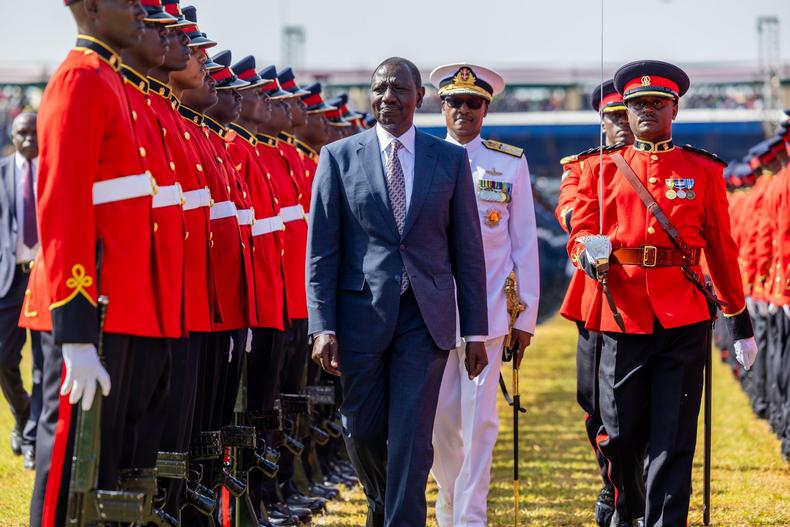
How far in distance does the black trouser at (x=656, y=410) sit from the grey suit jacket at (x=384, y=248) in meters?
1.22

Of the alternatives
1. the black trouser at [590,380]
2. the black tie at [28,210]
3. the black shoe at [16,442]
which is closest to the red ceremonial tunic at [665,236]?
the black trouser at [590,380]

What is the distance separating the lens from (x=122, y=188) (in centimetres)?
533

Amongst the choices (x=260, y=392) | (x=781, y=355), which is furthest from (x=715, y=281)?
(x=781, y=355)

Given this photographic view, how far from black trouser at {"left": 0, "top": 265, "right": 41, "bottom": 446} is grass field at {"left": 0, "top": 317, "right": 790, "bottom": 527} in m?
0.45

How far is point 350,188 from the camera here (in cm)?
623

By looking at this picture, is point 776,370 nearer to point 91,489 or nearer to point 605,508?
point 605,508

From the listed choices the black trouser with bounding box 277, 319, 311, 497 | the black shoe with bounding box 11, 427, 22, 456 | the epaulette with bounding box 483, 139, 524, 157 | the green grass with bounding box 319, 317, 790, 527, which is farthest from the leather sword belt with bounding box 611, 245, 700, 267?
the black shoe with bounding box 11, 427, 22, 456

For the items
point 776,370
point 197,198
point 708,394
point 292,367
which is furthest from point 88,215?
point 776,370

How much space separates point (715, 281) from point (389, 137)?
81.7 inches

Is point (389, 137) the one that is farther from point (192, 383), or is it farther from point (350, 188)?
point (192, 383)

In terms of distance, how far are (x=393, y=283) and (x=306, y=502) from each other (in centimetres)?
296

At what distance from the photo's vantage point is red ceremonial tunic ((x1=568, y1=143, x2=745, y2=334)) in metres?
7.11

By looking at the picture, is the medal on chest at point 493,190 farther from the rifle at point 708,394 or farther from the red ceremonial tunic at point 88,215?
the red ceremonial tunic at point 88,215

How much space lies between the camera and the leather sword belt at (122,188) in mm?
5250
